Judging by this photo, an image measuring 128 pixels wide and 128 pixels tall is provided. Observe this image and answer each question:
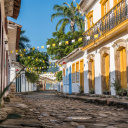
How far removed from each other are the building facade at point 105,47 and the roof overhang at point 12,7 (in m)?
4.36

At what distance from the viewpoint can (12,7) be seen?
9656 millimetres

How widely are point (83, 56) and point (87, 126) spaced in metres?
14.6

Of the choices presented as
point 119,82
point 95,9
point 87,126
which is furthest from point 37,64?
point 87,126

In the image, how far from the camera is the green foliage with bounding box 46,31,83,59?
114 feet

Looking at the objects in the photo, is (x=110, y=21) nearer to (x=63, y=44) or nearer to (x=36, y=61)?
(x=63, y=44)

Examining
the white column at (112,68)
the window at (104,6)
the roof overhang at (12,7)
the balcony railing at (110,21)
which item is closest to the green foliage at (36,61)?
the balcony railing at (110,21)

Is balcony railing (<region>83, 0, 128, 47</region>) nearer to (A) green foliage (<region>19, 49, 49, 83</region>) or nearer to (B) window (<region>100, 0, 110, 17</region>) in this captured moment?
(B) window (<region>100, 0, 110, 17</region>)

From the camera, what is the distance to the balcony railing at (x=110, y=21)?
1090 cm

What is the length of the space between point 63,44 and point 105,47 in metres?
21.4

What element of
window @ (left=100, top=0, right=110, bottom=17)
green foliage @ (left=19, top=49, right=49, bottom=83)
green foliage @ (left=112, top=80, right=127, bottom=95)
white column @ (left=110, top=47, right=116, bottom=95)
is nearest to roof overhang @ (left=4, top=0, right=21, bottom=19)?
white column @ (left=110, top=47, right=116, bottom=95)

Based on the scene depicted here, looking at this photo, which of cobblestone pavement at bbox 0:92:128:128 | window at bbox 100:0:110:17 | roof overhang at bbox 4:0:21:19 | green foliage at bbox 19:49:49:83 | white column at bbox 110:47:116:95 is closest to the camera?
cobblestone pavement at bbox 0:92:128:128

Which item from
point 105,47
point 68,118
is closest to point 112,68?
point 105,47

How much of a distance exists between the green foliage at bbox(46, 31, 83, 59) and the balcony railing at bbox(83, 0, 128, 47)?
18.1 m

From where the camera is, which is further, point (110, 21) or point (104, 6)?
point (104, 6)
